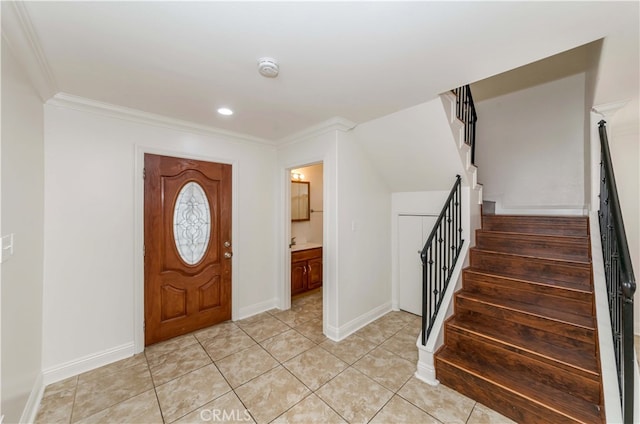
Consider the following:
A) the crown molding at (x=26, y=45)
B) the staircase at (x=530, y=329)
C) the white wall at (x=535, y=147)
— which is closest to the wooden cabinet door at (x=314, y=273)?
the staircase at (x=530, y=329)

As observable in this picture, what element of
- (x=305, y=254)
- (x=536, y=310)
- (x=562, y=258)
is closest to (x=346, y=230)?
(x=305, y=254)

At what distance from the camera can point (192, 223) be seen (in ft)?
9.55

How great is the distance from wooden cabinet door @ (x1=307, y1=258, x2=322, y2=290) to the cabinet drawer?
7 cm

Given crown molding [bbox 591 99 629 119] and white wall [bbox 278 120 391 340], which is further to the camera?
white wall [bbox 278 120 391 340]

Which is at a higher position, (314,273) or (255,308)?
(314,273)

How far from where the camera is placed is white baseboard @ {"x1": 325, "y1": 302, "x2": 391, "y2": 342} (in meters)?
2.79

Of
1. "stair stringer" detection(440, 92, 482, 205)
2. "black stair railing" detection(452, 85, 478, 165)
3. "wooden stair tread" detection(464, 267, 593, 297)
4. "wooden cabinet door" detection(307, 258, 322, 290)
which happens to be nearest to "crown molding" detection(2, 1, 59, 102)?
"stair stringer" detection(440, 92, 482, 205)

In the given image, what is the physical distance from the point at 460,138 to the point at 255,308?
10.6ft

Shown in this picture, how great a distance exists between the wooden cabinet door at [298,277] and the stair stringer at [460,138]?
262 centimetres

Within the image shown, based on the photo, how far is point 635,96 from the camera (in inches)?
82.4

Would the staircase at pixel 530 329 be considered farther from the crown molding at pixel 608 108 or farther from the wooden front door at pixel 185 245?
the wooden front door at pixel 185 245

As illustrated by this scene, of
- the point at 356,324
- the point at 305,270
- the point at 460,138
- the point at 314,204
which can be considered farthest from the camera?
the point at 314,204

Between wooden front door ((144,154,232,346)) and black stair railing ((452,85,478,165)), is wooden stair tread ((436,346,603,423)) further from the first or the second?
wooden front door ((144,154,232,346))

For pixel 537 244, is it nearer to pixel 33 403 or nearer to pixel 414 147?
pixel 414 147
